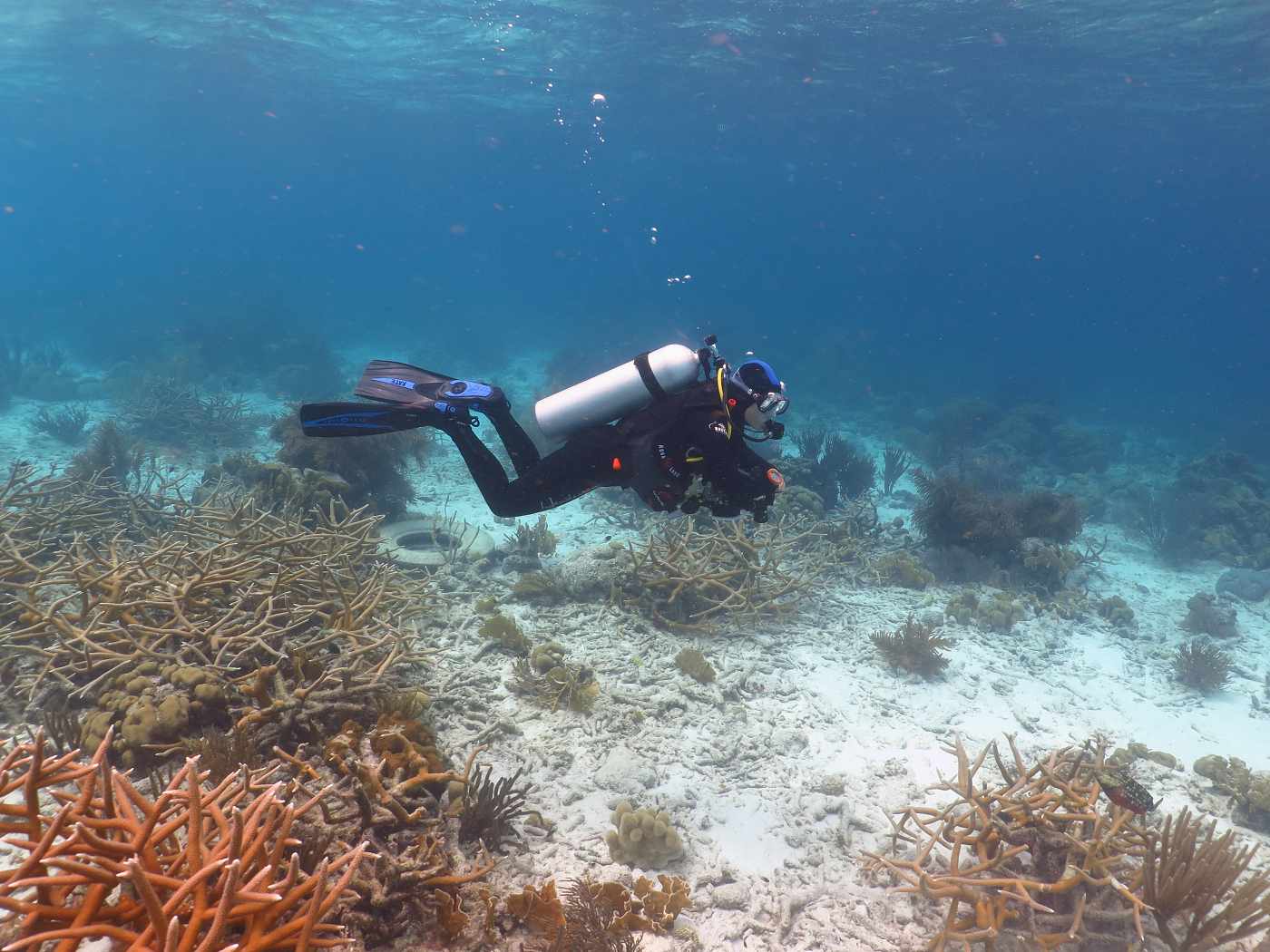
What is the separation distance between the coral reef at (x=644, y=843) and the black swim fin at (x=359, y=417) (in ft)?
11.7

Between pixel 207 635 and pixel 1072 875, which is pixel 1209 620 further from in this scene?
pixel 207 635

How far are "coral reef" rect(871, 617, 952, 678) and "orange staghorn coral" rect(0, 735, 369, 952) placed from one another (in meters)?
6.25

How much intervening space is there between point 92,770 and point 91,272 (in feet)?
223

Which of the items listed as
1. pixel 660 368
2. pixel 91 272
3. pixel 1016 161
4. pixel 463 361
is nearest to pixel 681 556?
pixel 660 368

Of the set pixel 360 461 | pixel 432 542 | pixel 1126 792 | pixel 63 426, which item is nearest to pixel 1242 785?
pixel 1126 792

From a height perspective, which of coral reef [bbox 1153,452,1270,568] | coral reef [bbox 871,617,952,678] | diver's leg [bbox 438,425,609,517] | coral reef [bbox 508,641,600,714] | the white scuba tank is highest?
the white scuba tank

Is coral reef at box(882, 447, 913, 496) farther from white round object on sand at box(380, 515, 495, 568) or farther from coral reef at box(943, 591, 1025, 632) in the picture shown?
white round object on sand at box(380, 515, 495, 568)

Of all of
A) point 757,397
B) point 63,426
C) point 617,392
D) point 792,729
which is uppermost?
point 757,397

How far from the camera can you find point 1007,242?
352 ft

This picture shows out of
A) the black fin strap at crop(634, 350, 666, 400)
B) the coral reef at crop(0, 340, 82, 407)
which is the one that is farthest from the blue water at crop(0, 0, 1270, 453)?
the black fin strap at crop(634, 350, 666, 400)

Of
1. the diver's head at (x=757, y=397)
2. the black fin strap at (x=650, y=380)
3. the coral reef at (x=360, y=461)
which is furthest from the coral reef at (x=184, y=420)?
the diver's head at (x=757, y=397)

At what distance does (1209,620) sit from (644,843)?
996 cm

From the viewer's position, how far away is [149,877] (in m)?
2.08

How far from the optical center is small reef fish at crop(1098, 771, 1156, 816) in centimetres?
418
